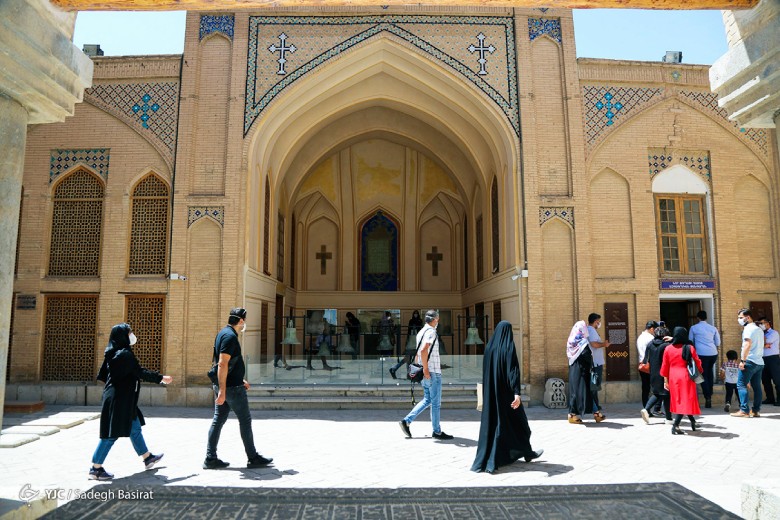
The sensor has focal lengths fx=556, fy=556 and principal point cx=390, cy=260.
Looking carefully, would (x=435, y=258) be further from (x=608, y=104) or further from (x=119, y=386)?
(x=119, y=386)

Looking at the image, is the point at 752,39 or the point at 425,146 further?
the point at 425,146

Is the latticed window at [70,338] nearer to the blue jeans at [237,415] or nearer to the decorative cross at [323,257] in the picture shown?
the blue jeans at [237,415]

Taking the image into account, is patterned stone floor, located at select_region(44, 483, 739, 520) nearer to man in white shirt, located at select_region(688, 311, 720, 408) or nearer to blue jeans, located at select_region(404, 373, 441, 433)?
blue jeans, located at select_region(404, 373, 441, 433)

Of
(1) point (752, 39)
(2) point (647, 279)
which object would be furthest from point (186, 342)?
(1) point (752, 39)

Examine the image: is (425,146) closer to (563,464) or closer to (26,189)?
(26,189)

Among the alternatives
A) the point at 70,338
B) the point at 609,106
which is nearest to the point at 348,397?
the point at 70,338

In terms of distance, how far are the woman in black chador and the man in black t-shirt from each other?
6.84ft

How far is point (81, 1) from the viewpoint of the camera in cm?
346

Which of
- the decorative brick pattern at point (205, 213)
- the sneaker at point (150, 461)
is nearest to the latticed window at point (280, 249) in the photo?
the decorative brick pattern at point (205, 213)

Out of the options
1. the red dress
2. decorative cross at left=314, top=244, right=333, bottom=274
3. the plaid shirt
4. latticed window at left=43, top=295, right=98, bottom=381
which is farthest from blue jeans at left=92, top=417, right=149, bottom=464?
decorative cross at left=314, top=244, right=333, bottom=274

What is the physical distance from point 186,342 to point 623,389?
775 cm

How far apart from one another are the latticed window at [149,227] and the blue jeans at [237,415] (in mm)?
5841

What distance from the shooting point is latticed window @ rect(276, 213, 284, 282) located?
13669mm

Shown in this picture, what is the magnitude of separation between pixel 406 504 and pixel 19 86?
12.2 feet
